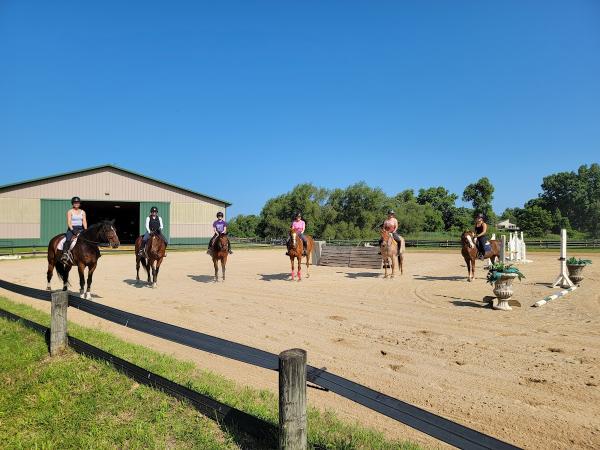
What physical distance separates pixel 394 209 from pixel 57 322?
55861 mm

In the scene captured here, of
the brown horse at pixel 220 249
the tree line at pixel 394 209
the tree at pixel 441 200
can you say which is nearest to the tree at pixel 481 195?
the tree line at pixel 394 209

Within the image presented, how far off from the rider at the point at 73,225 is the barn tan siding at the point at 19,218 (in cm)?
2892

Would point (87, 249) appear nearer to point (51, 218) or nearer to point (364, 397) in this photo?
point (364, 397)

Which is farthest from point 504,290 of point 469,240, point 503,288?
point 469,240

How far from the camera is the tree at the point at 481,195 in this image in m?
61.0

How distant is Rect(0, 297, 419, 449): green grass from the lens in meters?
3.38

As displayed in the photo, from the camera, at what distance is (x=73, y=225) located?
10141mm

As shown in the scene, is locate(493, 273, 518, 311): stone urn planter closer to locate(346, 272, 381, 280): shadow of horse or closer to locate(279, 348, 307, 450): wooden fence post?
locate(346, 272, 381, 280): shadow of horse

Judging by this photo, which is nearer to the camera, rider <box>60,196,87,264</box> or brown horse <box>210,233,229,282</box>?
rider <box>60,196,87,264</box>

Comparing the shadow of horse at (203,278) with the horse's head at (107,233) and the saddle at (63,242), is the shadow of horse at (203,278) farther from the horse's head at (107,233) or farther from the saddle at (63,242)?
the saddle at (63,242)

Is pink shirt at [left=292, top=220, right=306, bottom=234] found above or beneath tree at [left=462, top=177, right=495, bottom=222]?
beneath

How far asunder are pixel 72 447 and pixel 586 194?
8887 centimetres

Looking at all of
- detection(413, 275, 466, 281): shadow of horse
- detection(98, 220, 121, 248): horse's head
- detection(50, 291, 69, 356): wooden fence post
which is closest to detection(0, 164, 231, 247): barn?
detection(413, 275, 466, 281): shadow of horse

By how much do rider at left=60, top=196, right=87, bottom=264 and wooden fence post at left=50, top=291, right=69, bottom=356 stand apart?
5.02 meters
